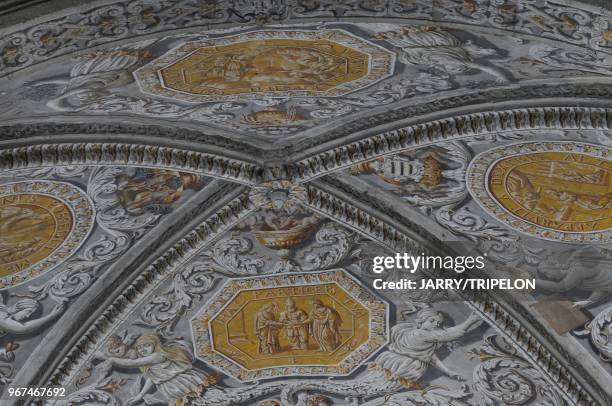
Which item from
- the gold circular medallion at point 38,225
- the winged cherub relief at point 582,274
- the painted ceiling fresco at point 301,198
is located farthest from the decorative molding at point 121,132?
the winged cherub relief at point 582,274

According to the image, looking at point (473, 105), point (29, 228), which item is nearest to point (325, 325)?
point (29, 228)

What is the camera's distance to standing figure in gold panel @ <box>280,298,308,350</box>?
1368 cm

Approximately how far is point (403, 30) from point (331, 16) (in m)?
0.71

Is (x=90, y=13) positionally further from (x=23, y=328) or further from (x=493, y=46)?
(x=23, y=328)

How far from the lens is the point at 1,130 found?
10.7 metres

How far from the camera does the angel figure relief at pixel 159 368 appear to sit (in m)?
13.5

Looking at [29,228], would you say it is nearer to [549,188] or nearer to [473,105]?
[473,105]

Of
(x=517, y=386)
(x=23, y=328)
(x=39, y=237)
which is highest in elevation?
(x=39, y=237)

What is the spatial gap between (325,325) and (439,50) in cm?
469

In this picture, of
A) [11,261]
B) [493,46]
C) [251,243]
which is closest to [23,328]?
[11,261]

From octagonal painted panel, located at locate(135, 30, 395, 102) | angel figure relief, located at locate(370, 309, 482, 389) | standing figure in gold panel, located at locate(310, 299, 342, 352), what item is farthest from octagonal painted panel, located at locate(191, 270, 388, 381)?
octagonal painted panel, located at locate(135, 30, 395, 102)

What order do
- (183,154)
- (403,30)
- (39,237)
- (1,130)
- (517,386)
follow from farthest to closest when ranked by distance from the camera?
1. (517,386)
2. (39,237)
3. (183,154)
4. (1,130)
5. (403,30)

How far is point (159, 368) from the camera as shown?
13875mm

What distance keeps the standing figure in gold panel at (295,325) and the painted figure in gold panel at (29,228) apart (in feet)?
9.00
